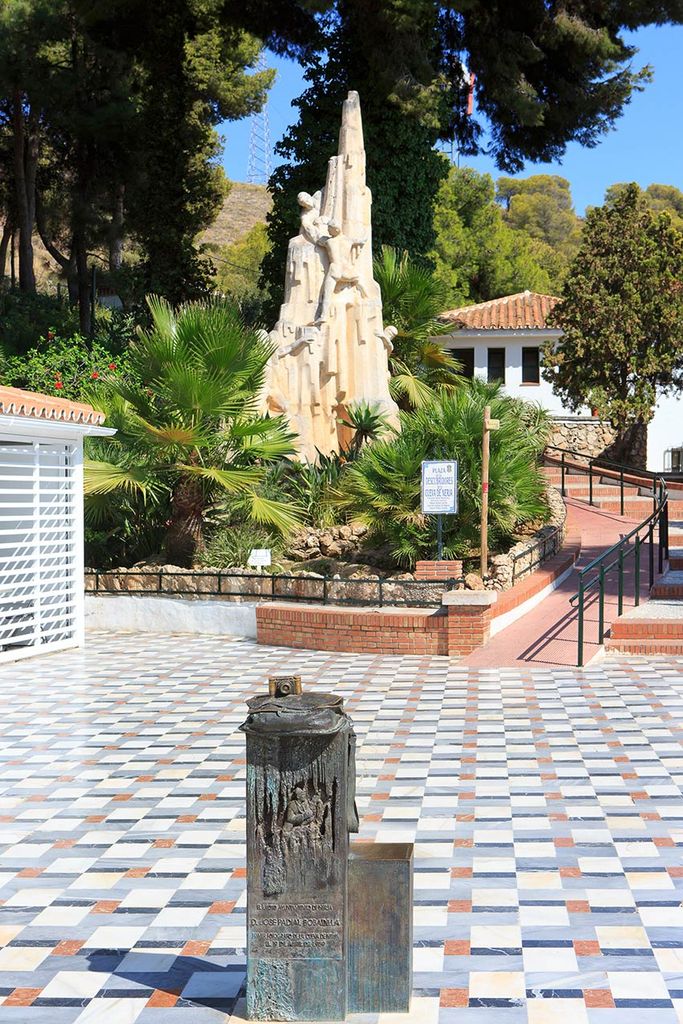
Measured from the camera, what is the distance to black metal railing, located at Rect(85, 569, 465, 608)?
14883 millimetres

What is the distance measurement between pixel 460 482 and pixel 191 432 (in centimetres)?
372

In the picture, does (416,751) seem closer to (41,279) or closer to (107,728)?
(107,728)

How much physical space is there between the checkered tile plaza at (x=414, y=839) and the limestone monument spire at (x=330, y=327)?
914cm

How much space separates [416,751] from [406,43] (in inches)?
779

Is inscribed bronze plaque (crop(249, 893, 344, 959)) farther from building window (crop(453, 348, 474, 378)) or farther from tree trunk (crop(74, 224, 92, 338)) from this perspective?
building window (crop(453, 348, 474, 378))

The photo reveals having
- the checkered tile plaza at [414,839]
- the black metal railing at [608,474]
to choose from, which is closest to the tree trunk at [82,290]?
the black metal railing at [608,474]

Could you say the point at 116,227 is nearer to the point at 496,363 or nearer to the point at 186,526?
the point at 496,363

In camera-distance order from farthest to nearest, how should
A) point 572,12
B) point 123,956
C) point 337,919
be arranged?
1. point 572,12
2. point 123,956
3. point 337,919

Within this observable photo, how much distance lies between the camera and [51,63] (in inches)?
1326

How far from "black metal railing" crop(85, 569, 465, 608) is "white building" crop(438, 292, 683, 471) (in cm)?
2511

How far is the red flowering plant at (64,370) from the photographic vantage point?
862 inches

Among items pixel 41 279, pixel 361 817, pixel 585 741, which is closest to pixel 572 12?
pixel 585 741

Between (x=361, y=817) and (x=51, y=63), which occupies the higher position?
(x=51, y=63)

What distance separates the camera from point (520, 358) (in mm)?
41594
